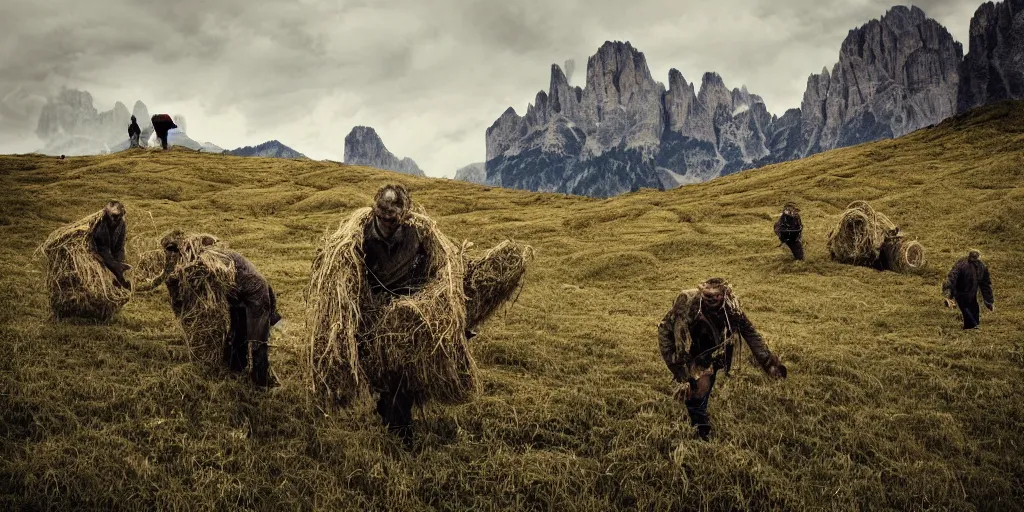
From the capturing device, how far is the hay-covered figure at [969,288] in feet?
52.4

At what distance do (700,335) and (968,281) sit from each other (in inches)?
517

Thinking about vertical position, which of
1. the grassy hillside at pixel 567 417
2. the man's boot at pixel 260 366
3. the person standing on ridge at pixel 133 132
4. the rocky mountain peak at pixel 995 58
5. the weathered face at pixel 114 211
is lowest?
the grassy hillside at pixel 567 417

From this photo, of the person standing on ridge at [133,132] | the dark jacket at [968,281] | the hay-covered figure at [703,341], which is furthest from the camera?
the person standing on ridge at [133,132]

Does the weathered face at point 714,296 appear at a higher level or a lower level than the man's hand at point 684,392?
higher

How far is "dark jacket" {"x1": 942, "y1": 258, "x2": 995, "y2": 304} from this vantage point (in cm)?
1625

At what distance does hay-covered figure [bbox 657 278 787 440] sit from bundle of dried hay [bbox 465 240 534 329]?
268 cm

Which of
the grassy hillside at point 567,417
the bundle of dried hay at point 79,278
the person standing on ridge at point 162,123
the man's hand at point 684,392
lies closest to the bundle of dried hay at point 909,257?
the grassy hillside at point 567,417

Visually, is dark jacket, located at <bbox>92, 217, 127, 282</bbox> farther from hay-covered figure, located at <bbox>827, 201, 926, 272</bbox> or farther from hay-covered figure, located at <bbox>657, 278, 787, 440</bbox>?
hay-covered figure, located at <bbox>827, 201, 926, 272</bbox>

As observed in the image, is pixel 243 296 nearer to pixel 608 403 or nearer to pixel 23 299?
pixel 608 403

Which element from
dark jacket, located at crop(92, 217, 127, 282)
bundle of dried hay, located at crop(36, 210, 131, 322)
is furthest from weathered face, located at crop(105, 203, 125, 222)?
bundle of dried hay, located at crop(36, 210, 131, 322)

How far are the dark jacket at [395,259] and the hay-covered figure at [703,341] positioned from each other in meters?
3.68

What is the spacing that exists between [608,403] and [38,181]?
52013 mm

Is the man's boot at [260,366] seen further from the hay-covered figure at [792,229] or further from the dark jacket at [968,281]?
the hay-covered figure at [792,229]

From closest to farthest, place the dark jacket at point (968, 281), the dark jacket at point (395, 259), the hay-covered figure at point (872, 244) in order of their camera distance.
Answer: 1. the dark jacket at point (395, 259)
2. the dark jacket at point (968, 281)
3. the hay-covered figure at point (872, 244)
